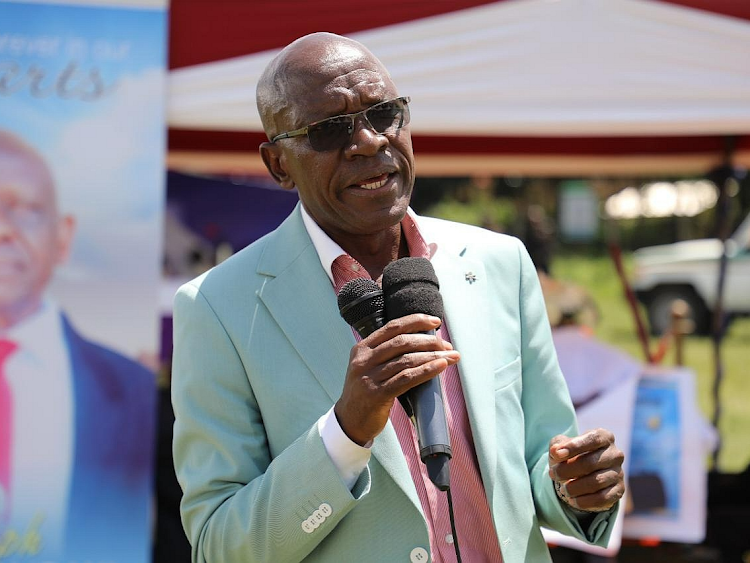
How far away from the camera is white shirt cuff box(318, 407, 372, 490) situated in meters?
1.62

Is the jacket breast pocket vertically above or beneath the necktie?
above

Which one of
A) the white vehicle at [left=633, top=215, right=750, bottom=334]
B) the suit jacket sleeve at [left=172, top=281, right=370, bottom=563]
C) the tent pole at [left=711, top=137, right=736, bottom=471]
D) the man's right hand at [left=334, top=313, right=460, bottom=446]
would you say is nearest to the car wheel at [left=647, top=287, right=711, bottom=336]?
the white vehicle at [left=633, top=215, right=750, bottom=334]

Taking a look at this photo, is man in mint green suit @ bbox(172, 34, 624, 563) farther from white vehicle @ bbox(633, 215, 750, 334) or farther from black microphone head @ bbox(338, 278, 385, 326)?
white vehicle @ bbox(633, 215, 750, 334)

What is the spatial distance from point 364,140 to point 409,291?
1.50 feet

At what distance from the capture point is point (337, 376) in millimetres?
1812

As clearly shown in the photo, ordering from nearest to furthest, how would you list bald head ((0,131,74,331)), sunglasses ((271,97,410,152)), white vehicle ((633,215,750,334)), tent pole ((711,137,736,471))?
sunglasses ((271,97,410,152)), bald head ((0,131,74,331)), tent pole ((711,137,736,471)), white vehicle ((633,215,750,334))

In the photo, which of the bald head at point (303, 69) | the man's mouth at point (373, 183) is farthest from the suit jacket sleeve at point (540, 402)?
the bald head at point (303, 69)

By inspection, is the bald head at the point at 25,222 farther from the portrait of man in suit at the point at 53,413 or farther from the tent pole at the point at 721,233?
the tent pole at the point at 721,233

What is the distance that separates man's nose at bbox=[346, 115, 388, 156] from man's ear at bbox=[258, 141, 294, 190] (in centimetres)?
24

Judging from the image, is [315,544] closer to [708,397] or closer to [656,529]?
[656,529]

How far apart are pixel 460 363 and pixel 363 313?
1.30 ft

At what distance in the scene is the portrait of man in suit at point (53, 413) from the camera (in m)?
4.11

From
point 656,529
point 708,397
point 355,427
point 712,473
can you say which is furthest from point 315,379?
point 708,397

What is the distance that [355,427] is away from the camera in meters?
1.57
